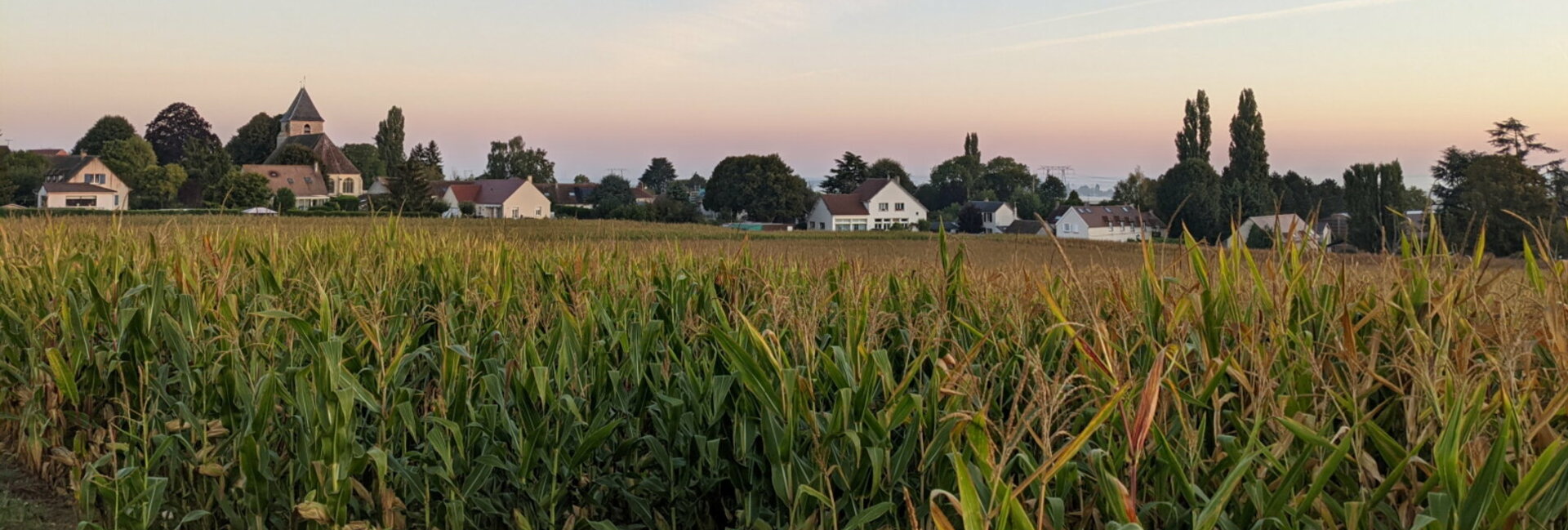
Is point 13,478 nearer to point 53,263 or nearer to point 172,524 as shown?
point 53,263

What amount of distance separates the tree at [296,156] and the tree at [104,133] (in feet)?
61.9

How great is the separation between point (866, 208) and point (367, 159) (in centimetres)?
5492

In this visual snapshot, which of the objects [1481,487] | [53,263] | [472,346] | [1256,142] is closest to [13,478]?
[53,263]

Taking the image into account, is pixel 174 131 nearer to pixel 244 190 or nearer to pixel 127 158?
pixel 127 158

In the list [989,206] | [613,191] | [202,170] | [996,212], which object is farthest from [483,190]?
[996,212]

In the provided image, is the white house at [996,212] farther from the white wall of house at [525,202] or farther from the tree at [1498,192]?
the tree at [1498,192]

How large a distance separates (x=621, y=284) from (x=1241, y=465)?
326cm

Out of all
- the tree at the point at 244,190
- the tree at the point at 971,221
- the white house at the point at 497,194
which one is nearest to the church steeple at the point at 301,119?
the white house at the point at 497,194

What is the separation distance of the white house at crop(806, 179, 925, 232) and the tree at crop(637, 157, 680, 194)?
48736mm

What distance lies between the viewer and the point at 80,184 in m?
74.2

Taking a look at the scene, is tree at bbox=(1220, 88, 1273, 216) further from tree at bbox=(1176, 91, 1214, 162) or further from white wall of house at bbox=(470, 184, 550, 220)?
white wall of house at bbox=(470, 184, 550, 220)

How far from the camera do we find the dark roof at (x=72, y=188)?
235ft

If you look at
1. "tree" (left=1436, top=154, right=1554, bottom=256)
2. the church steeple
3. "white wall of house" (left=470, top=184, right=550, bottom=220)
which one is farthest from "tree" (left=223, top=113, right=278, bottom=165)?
"tree" (left=1436, top=154, right=1554, bottom=256)

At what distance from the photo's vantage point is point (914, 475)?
243cm
